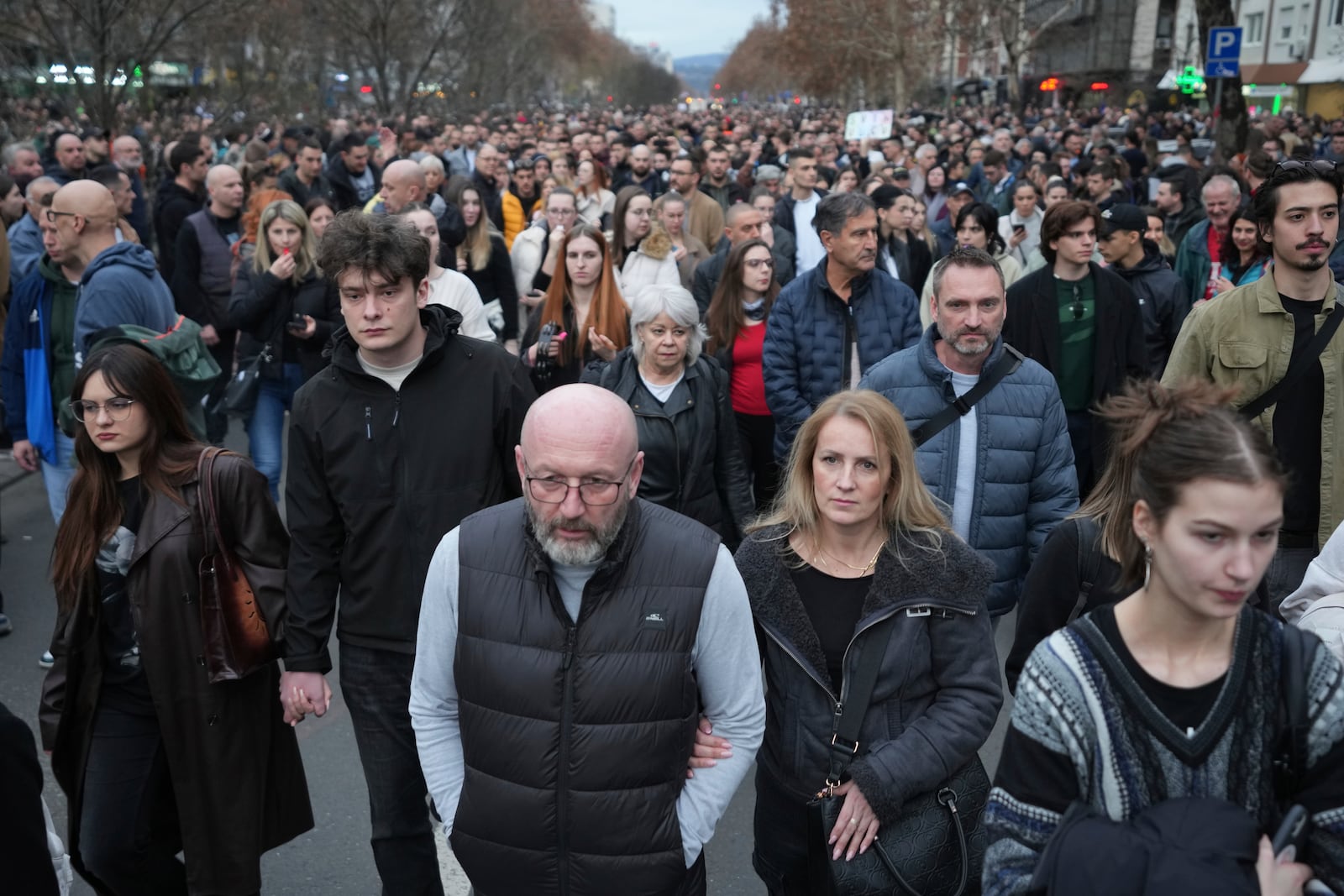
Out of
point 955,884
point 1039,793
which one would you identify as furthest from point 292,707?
point 1039,793

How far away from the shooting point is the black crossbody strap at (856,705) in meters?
3.00

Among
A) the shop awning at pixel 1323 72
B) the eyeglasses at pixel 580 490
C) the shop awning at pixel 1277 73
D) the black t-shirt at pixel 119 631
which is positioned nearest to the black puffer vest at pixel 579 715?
the eyeglasses at pixel 580 490

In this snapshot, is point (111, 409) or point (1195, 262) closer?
point (111, 409)

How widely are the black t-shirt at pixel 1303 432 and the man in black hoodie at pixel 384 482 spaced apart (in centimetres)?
260

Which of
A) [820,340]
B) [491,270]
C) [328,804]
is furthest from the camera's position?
[491,270]

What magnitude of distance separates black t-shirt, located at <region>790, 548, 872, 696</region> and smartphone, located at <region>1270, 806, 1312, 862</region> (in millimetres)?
1185

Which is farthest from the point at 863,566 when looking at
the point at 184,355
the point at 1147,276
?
the point at 1147,276

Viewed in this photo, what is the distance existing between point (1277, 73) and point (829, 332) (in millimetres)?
51799

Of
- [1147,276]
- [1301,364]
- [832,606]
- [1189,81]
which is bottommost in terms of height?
[832,606]

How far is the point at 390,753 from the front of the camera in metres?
3.70

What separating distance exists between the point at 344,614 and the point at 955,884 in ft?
6.08

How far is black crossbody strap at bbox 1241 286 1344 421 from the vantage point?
4270mm

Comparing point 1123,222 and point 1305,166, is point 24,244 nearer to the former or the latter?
point 1123,222

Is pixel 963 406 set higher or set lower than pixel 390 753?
higher
